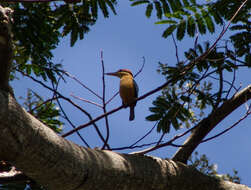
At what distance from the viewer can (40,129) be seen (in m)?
1.87

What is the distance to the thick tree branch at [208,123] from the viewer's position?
124 inches

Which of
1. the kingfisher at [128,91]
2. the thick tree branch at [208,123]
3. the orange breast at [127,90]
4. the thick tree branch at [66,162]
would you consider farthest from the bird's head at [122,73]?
the thick tree branch at [66,162]

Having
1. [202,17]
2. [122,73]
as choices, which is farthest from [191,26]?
[122,73]

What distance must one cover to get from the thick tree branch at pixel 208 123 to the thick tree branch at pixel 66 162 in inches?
21.4

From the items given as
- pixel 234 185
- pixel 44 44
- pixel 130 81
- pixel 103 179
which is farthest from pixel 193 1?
pixel 103 179

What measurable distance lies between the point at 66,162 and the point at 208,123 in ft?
5.79

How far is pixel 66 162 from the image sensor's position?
1.93 metres

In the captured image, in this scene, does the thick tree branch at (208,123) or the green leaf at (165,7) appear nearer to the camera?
the thick tree branch at (208,123)

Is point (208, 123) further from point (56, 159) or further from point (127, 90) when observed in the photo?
point (127, 90)

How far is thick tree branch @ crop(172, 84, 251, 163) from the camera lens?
316 centimetres

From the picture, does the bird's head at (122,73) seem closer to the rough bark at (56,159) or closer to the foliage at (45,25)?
the foliage at (45,25)

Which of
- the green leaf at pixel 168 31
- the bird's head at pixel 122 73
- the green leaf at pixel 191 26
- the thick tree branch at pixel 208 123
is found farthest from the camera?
the bird's head at pixel 122 73

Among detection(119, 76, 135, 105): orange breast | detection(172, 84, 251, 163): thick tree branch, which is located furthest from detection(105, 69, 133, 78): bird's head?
detection(172, 84, 251, 163): thick tree branch

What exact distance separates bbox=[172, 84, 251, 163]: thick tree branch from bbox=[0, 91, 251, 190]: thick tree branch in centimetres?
54
